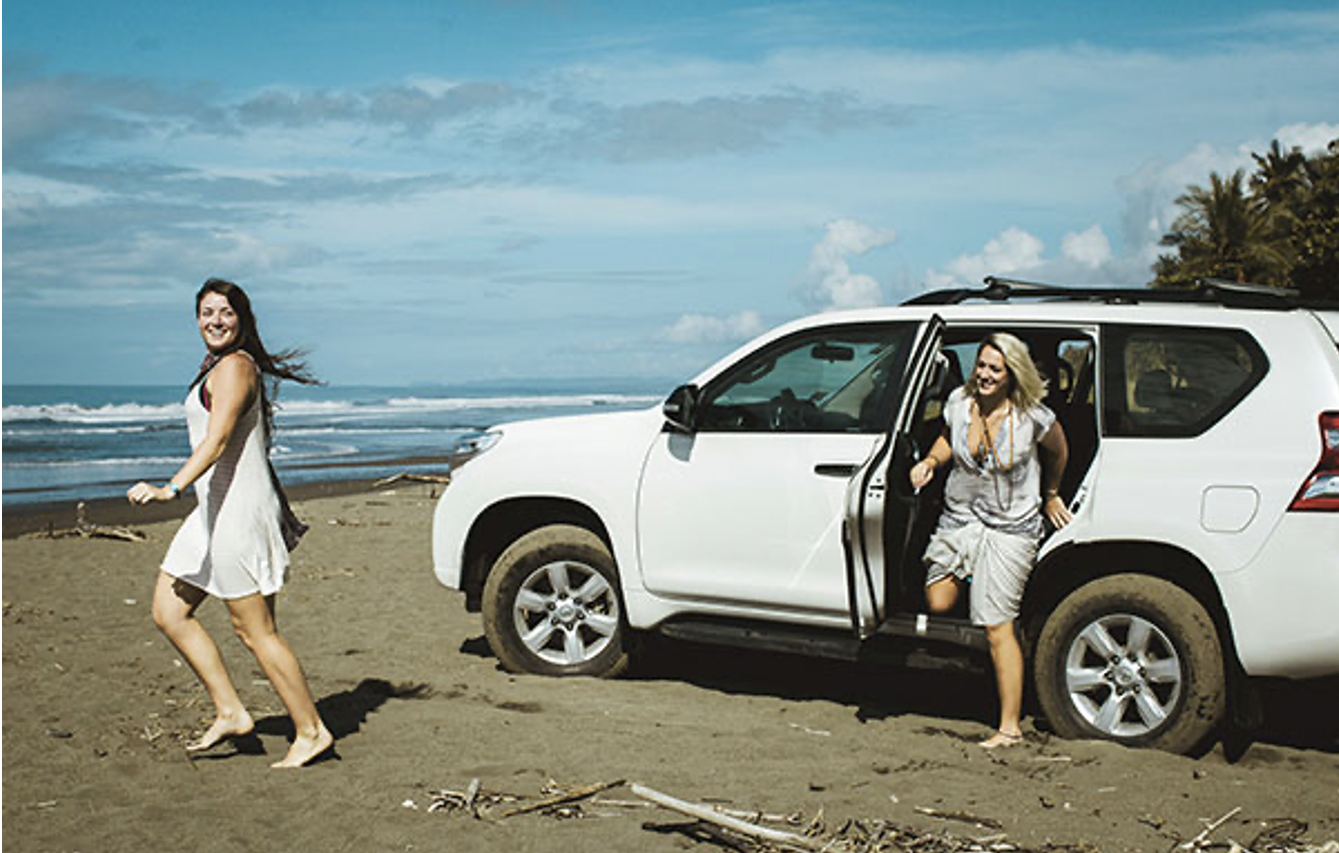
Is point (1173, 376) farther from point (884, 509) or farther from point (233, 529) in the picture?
point (233, 529)

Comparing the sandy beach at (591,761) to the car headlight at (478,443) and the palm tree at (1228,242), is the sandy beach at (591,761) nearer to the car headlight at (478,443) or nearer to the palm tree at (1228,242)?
the car headlight at (478,443)

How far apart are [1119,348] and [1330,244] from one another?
28.7 metres

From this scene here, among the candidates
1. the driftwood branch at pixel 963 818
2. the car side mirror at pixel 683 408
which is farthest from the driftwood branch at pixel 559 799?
the car side mirror at pixel 683 408

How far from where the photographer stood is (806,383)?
6.56m

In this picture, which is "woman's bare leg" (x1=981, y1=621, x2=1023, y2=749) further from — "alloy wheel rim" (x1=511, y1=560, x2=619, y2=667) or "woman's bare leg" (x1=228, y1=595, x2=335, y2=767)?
"woman's bare leg" (x1=228, y1=595, x2=335, y2=767)

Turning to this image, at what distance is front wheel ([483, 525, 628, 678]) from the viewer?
684cm

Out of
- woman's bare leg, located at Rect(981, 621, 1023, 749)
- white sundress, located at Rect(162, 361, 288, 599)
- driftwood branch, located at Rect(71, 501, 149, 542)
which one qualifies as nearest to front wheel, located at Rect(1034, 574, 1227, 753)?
woman's bare leg, located at Rect(981, 621, 1023, 749)

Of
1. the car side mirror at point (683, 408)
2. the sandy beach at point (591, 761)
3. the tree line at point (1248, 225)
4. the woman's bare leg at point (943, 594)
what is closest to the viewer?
the sandy beach at point (591, 761)

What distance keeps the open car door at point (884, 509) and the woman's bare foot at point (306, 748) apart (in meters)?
2.29

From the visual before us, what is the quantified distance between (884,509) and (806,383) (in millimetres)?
1094

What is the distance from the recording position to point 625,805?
494 cm

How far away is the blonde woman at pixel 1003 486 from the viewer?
5.67 m

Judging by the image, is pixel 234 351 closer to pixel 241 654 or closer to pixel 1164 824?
pixel 241 654

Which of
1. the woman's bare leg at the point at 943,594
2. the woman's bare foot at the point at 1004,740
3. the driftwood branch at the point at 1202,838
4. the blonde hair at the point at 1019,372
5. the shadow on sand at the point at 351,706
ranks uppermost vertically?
the blonde hair at the point at 1019,372
